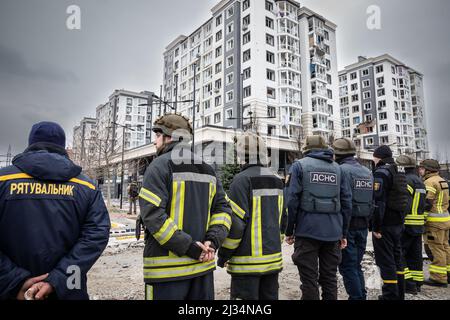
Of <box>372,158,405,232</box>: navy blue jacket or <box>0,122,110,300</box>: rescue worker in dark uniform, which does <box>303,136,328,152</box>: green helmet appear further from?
<box>0,122,110,300</box>: rescue worker in dark uniform

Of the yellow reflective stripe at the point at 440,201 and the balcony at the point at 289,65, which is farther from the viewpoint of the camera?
the balcony at the point at 289,65

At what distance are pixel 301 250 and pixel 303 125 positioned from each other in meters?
37.9

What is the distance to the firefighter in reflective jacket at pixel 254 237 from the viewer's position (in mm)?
2924

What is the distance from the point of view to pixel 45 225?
6.87 ft

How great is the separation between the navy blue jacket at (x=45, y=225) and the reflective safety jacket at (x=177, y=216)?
50 cm

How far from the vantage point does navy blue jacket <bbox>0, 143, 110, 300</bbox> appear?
2.03 metres

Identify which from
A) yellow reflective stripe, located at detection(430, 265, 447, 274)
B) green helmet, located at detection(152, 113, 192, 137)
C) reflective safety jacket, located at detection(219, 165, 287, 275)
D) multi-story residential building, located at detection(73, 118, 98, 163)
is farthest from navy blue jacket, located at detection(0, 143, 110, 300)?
multi-story residential building, located at detection(73, 118, 98, 163)

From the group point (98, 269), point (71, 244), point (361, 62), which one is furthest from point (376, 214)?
point (361, 62)

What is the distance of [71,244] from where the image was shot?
7.41 ft

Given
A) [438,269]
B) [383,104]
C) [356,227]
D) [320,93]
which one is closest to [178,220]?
[356,227]

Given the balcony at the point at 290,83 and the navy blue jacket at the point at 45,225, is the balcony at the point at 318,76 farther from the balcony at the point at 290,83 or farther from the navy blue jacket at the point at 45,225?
the navy blue jacket at the point at 45,225

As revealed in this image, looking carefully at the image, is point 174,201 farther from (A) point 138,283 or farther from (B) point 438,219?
(B) point 438,219

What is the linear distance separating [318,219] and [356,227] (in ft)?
3.26

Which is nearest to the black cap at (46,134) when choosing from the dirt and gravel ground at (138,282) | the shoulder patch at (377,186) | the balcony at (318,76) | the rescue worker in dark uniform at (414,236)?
the dirt and gravel ground at (138,282)
